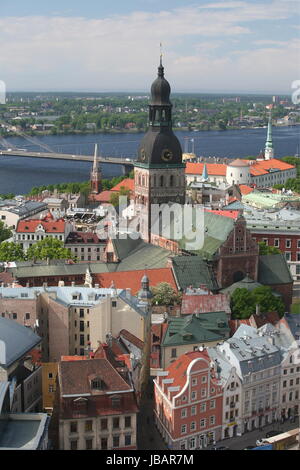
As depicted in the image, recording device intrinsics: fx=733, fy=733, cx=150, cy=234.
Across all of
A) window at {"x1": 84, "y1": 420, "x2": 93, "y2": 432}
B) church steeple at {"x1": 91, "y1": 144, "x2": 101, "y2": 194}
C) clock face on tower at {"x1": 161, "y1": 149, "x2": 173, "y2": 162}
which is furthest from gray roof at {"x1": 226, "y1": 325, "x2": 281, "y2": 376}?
church steeple at {"x1": 91, "y1": 144, "x2": 101, "y2": 194}

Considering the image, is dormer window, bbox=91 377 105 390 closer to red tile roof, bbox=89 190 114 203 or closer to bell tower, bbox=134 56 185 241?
bell tower, bbox=134 56 185 241

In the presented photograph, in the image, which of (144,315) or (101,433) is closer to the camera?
(101,433)

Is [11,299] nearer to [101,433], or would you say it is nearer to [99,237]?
[101,433]

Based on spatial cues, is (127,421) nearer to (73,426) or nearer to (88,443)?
(88,443)

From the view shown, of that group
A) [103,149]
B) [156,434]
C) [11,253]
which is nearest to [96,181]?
[11,253]

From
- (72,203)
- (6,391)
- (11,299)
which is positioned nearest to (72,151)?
(72,203)

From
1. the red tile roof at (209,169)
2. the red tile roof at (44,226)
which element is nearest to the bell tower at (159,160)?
the red tile roof at (44,226)

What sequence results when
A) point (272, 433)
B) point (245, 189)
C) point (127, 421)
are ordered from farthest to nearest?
point (245, 189)
point (272, 433)
point (127, 421)
